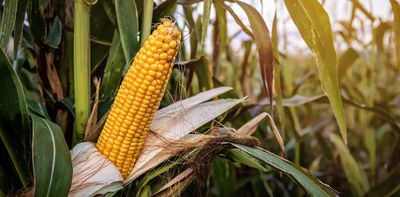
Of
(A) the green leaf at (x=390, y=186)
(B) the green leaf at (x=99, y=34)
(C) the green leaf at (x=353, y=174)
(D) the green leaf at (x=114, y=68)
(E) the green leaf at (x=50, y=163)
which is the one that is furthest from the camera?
(C) the green leaf at (x=353, y=174)

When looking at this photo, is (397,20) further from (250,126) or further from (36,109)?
(36,109)

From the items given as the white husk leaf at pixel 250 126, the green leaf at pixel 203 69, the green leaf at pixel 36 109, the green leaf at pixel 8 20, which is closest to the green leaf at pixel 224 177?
the green leaf at pixel 203 69

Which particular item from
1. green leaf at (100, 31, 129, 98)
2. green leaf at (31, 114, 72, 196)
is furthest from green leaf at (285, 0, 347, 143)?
green leaf at (31, 114, 72, 196)

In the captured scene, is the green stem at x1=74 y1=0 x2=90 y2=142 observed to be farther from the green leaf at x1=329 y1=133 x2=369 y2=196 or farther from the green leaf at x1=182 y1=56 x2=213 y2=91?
the green leaf at x1=329 y1=133 x2=369 y2=196

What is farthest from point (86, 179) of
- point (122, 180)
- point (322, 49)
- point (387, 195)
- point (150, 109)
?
point (387, 195)

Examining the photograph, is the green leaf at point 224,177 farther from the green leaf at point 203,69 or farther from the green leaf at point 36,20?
the green leaf at point 36,20

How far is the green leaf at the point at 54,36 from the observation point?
42.9 inches

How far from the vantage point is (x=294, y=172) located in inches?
35.6

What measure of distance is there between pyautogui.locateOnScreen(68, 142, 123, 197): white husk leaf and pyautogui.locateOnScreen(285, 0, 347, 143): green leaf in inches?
17.3

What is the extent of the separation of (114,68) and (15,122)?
236 millimetres

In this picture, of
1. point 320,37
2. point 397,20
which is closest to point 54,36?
point 320,37

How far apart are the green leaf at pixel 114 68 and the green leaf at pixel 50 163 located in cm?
24

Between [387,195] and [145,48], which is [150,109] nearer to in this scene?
[145,48]

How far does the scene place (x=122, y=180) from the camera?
2.91ft
